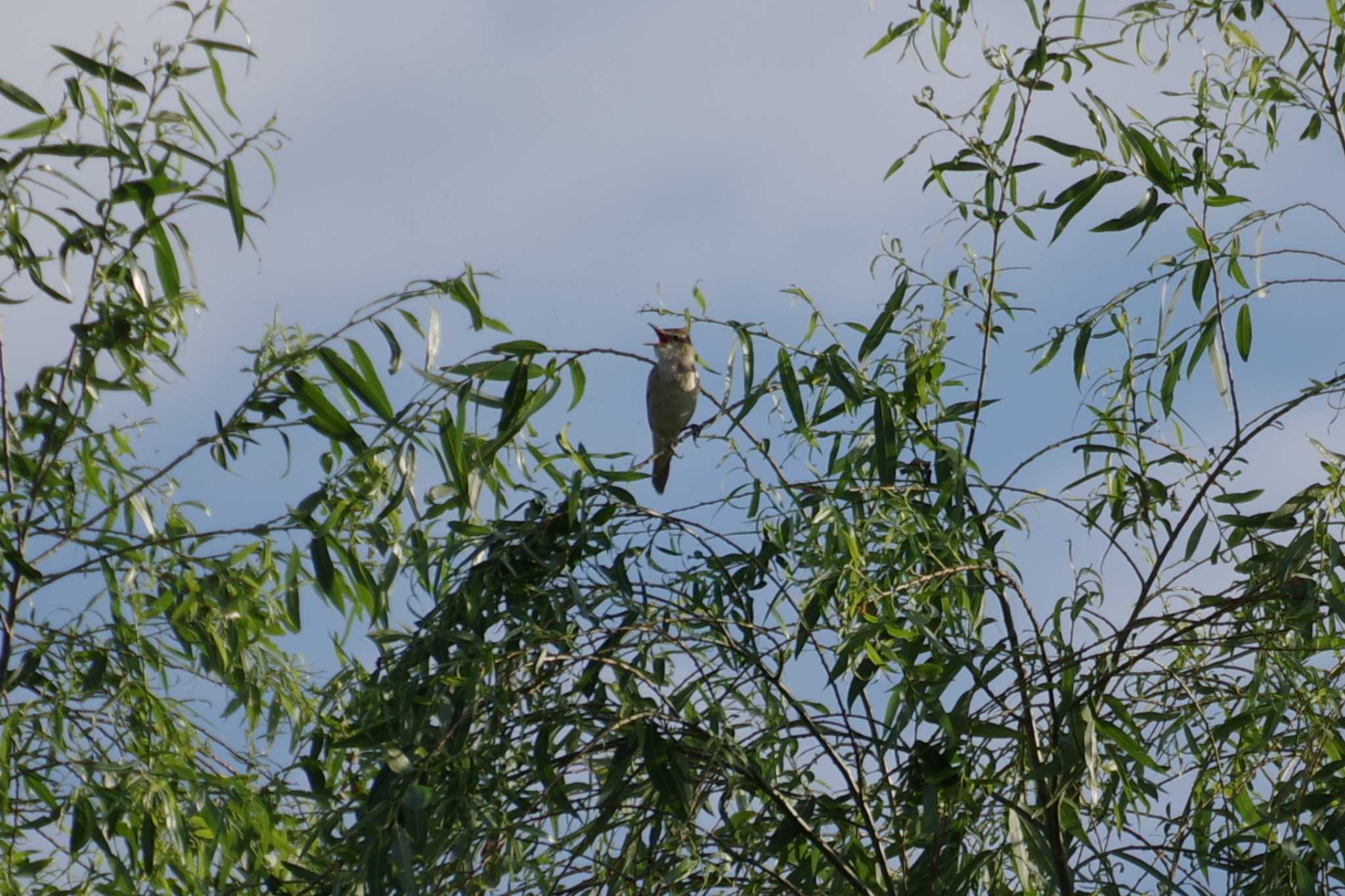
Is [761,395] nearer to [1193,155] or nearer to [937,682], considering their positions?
[937,682]

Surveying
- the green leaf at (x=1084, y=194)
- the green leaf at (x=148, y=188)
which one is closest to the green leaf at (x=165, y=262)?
the green leaf at (x=148, y=188)

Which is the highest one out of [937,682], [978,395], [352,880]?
[978,395]

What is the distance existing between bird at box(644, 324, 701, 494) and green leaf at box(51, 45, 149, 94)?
2645mm

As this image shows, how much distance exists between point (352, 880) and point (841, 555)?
3.82ft

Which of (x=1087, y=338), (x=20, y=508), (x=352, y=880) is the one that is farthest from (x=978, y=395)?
(x=20, y=508)

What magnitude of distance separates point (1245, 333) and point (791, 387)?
997 mm

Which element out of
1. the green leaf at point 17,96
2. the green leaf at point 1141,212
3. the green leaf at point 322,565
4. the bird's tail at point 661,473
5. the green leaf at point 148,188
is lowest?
the green leaf at point 322,565

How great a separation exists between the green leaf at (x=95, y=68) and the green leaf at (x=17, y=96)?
0.45 ft

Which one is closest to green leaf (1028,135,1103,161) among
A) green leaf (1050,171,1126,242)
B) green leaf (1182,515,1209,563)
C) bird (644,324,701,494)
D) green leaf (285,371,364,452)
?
green leaf (1050,171,1126,242)

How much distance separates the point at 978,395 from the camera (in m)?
3.51

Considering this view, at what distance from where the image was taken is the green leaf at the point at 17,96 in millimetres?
3596

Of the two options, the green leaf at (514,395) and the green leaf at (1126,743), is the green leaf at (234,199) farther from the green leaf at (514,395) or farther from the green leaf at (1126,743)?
the green leaf at (1126,743)

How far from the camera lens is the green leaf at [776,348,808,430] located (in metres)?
3.40

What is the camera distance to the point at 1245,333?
3.36 meters
